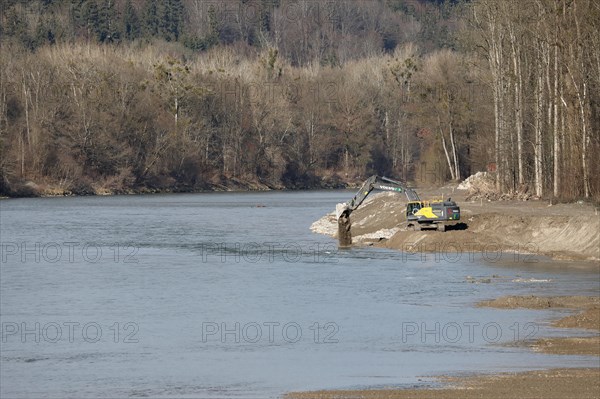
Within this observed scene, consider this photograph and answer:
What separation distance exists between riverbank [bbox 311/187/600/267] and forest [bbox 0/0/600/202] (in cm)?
580

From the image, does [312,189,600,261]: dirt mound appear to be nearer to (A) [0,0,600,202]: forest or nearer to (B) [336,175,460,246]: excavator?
(B) [336,175,460,246]: excavator

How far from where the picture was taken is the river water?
85.0ft

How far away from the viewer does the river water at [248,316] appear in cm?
2591

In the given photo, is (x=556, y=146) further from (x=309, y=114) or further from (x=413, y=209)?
(x=309, y=114)

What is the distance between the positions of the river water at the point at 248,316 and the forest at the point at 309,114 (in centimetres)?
1692

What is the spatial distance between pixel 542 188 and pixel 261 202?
4448 centimetres

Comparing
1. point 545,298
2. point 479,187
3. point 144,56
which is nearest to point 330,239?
point 479,187

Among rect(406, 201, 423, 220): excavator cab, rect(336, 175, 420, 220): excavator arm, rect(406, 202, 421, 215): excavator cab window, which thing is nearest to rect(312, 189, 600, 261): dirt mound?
rect(406, 201, 423, 220): excavator cab

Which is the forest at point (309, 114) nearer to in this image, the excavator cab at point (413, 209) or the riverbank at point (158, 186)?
the riverbank at point (158, 186)

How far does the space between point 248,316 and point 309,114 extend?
121446 mm

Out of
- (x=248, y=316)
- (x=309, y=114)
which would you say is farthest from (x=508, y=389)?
(x=309, y=114)

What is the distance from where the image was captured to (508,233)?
53.0 metres

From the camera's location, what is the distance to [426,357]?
27.9 m

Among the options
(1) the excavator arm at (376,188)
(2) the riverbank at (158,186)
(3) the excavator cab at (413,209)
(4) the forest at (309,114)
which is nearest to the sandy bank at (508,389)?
(3) the excavator cab at (413,209)
